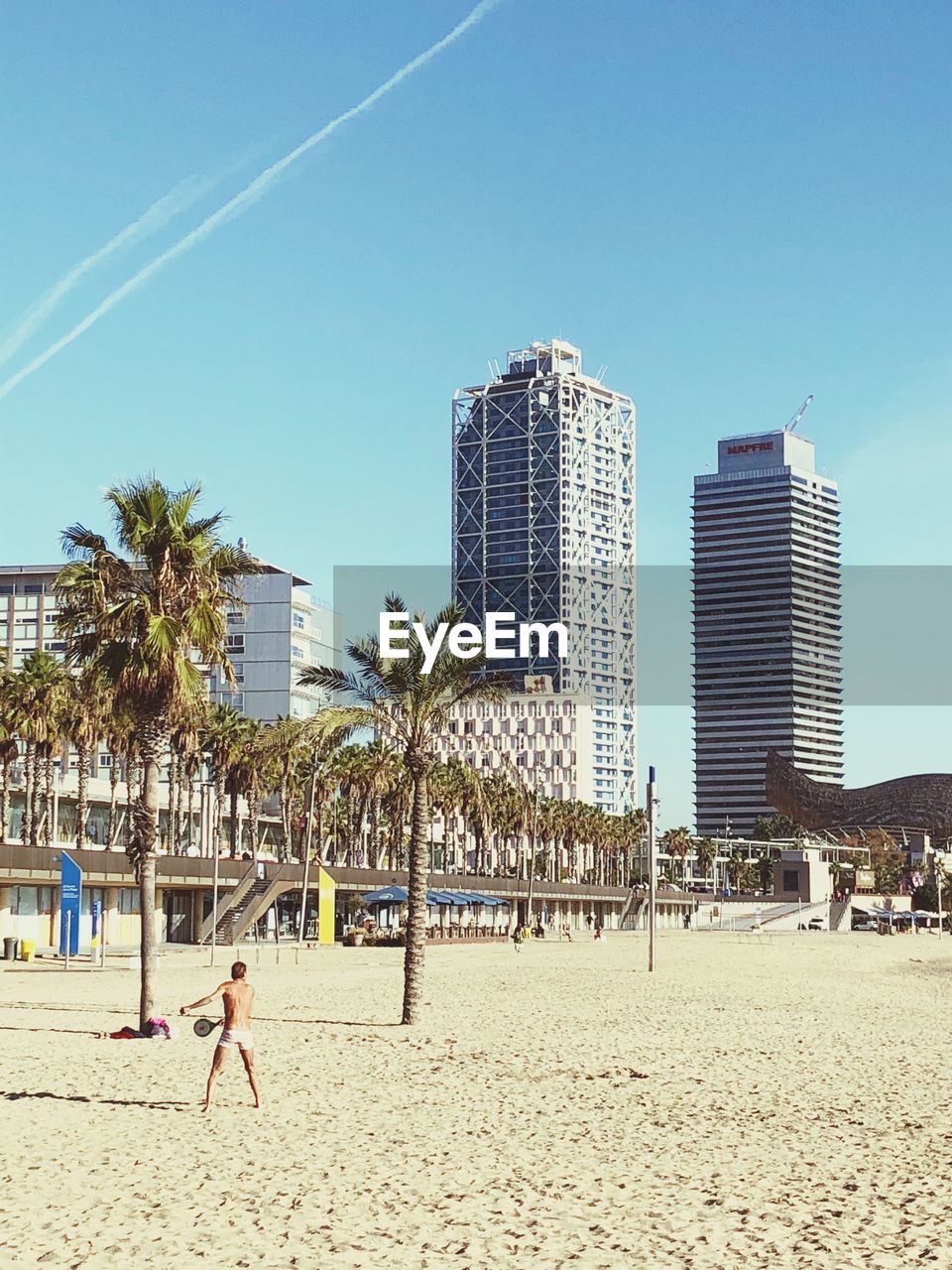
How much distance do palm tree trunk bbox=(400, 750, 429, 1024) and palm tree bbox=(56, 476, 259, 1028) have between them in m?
5.31

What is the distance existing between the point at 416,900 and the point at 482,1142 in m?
13.8

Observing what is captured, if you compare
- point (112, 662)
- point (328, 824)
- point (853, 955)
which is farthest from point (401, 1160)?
point (328, 824)

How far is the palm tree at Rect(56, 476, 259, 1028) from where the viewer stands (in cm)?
2641

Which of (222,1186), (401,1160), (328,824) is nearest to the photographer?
(222,1186)

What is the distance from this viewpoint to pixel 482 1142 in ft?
55.0

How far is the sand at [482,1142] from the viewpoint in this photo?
39.8 ft

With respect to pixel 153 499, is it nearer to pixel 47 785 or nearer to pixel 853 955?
pixel 47 785

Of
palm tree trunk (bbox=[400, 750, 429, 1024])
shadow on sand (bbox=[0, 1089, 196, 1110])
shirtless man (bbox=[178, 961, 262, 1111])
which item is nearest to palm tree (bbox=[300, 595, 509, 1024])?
palm tree trunk (bbox=[400, 750, 429, 1024])

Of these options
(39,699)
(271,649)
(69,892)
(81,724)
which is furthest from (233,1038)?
(271,649)

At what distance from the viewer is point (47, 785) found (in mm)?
71688

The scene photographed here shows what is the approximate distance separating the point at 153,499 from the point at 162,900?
167 ft

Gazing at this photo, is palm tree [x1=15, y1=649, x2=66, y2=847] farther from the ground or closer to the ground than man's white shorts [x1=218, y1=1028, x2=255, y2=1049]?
farther from the ground

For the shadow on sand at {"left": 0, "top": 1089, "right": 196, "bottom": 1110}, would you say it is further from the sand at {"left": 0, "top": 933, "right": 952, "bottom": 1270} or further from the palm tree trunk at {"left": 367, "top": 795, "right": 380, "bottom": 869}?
the palm tree trunk at {"left": 367, "top": 795, "right": 380, "bottom": 869}

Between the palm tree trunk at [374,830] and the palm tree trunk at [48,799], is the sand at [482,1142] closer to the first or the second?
the palm tree trunk at [48,799]
